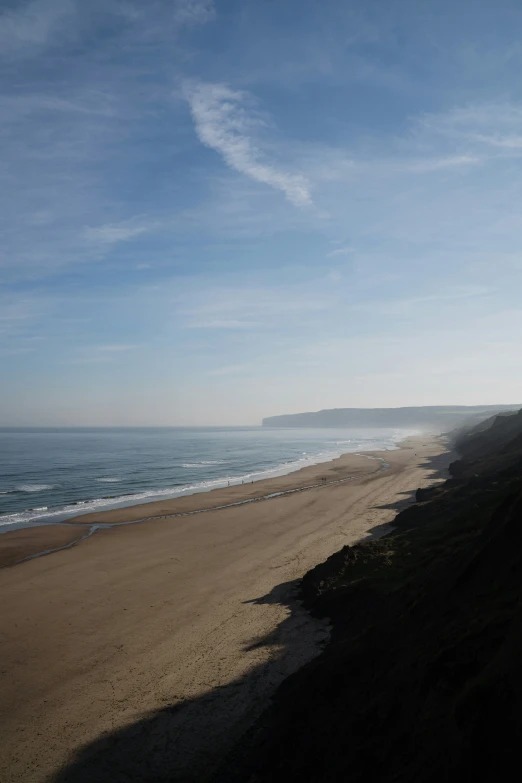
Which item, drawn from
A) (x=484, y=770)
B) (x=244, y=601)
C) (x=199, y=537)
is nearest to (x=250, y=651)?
(x=244, y=601)

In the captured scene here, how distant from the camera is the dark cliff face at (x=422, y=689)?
490 cm

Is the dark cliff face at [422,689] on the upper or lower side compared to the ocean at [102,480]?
upper

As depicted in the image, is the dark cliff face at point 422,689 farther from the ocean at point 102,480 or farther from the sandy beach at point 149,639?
the ocean at point 102,480

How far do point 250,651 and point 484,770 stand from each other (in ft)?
26.8

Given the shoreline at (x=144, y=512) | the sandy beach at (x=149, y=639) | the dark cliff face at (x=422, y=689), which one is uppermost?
the dark cliff face at (x=422, y=689)

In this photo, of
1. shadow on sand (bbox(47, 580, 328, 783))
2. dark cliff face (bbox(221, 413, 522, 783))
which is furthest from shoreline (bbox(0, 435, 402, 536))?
dark cliff face (bbox(221, 413, 522, 783))

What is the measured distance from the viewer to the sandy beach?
8562 millimetres

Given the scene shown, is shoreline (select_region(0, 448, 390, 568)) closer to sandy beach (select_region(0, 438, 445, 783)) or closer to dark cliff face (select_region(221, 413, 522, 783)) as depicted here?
sandy beach (select_region(0, 438, 445, 783))

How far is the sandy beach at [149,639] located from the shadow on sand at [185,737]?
0.08 feet

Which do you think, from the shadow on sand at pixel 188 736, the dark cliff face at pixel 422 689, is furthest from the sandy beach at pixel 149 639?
the dark cliff face at pixel 422 689

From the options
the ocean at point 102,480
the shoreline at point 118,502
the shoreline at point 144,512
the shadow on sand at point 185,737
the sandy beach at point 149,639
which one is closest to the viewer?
the shadow on sand at point 185,737

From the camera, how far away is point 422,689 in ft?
20.1

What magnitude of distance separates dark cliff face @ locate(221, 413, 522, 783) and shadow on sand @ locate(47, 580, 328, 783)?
726mm

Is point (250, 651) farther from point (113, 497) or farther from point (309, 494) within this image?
point (113, 497)
